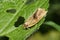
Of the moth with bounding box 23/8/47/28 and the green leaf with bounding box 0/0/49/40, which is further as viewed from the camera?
the moth with bounding box 23/8/47/28

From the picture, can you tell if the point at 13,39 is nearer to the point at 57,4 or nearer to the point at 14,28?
the point at 14,28

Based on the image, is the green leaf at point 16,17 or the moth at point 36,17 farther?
the moth at point 36,17

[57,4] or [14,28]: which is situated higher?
[14,28]

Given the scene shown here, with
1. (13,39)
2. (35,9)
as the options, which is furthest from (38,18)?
(13,39)

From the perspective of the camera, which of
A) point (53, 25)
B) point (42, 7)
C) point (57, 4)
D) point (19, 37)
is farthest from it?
point (57, 4)

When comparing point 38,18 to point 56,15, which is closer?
point 38,18

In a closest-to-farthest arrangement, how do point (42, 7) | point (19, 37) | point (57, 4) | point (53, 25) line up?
point (19, 37) < point (42, 7) < point (53, 25) < point (57, 4)

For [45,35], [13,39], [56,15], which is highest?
[13,39]

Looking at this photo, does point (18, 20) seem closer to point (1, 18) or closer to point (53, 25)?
point (1, 18)
